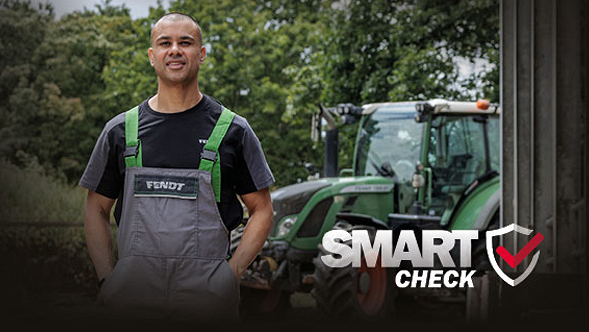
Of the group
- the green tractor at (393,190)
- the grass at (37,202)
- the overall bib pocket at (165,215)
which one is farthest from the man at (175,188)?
the grass at (37,202)

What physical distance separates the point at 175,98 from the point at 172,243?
0.43 m

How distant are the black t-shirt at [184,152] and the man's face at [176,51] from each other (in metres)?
0.11

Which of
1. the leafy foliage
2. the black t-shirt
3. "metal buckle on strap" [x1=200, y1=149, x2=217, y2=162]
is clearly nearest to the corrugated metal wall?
the black t-shirt

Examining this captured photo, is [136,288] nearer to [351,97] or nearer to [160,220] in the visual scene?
[160,220]

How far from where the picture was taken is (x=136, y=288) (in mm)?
2504

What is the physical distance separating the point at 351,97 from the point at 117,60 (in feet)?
32.5

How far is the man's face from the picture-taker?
2529 mm

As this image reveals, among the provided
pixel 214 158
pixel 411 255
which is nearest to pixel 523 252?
pixel 214 158

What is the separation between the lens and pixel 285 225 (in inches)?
313

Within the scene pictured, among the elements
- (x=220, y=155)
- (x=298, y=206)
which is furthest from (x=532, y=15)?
(x=298, y=206)

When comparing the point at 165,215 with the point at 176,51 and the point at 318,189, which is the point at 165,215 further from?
the point at 318,189

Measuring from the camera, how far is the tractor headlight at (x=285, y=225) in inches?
311

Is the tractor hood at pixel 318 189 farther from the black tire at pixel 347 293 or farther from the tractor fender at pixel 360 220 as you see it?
the black tire at pixel 347 293

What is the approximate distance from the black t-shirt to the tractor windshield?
560 centimetres
